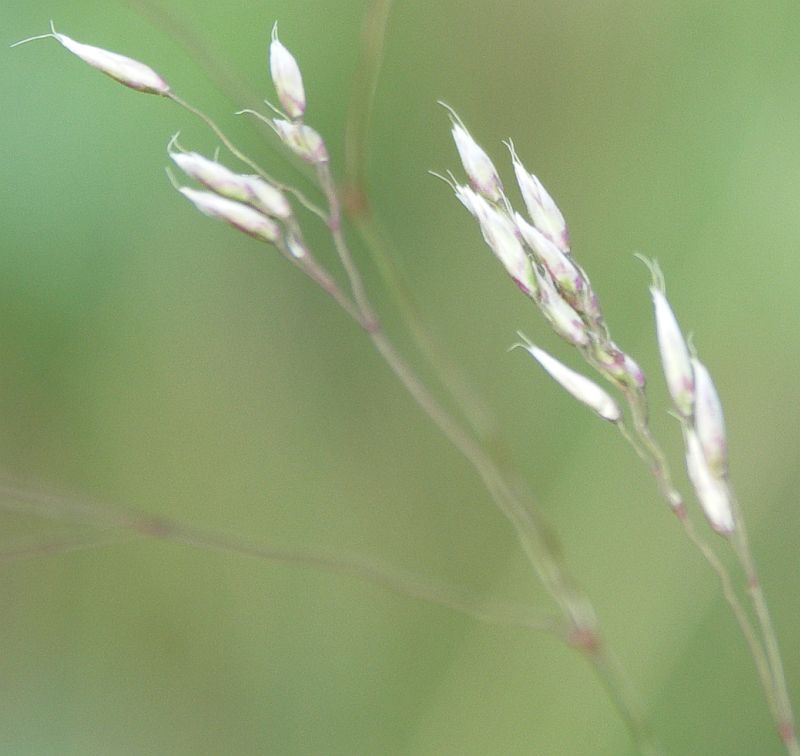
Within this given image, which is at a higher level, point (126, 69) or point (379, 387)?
point (126, 69)

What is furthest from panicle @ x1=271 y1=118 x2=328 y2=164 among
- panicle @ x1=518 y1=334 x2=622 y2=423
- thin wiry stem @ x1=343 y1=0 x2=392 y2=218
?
thin wiry stem @ x1=343 y1=0 x2=392 y2=218

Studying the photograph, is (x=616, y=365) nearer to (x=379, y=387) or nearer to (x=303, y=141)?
(x=303, y=141)

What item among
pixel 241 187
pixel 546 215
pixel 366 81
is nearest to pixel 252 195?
pixel 241 187

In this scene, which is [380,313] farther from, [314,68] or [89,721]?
[89,721]

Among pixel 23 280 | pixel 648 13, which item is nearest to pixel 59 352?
pixel 23 280

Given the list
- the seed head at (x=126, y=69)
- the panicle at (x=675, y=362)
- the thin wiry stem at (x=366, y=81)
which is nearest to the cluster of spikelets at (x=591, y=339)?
the panicle at (x=675, y=362)

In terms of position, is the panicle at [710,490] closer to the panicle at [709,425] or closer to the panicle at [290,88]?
the panicle at [709,425]
